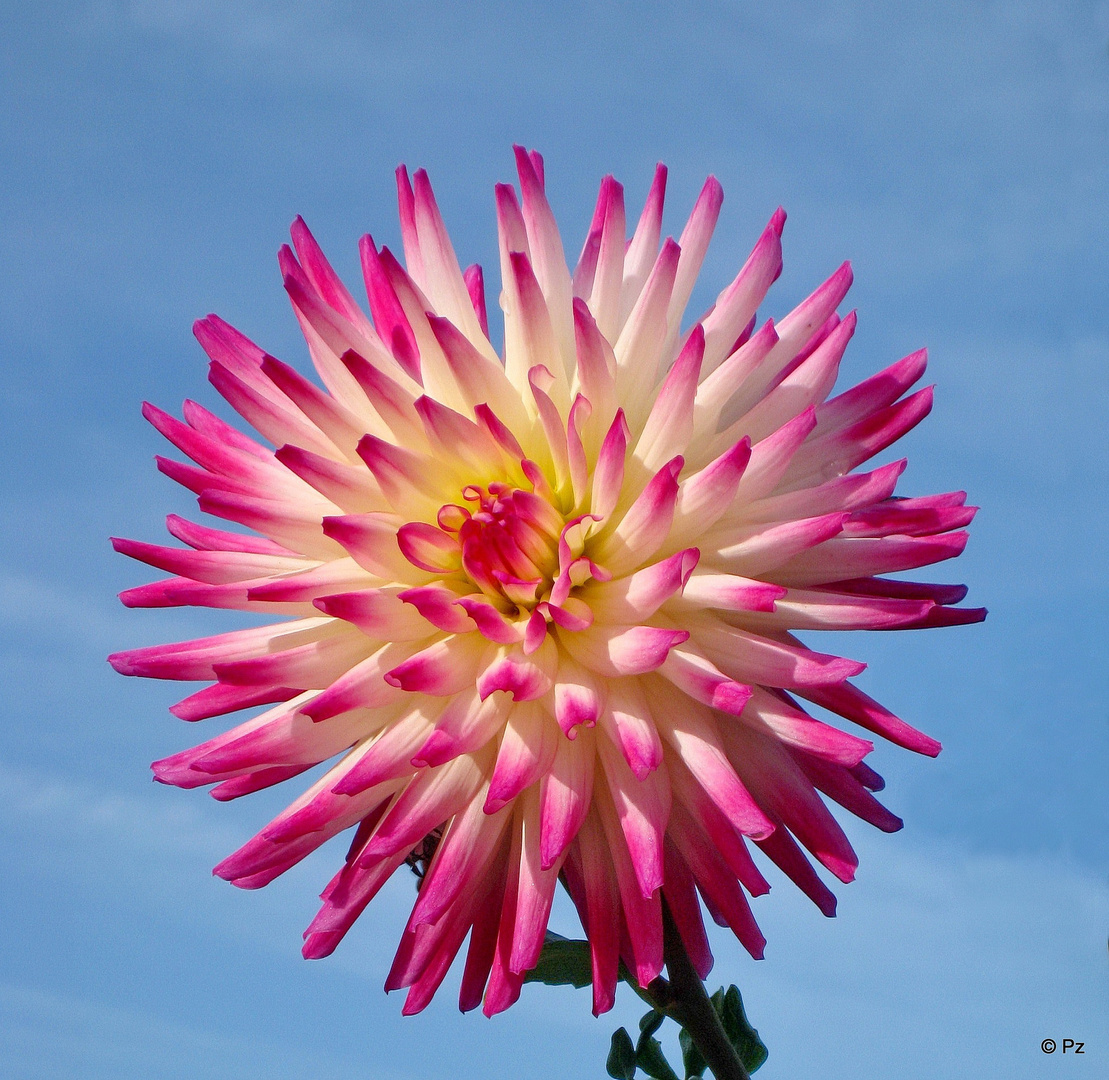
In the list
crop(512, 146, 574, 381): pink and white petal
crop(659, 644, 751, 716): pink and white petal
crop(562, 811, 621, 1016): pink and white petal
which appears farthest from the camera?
crop(512, 146, 574, 381): pink and white petal

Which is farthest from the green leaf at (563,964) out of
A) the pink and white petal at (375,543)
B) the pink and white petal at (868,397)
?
the pink and white petal at (868,397)

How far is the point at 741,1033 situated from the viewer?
3.05m

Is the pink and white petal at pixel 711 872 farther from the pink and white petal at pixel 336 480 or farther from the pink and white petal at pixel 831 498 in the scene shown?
the pink and white petal at pixel 336 480

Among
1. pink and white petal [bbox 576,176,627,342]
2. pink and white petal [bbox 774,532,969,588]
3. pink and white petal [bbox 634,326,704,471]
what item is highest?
pink and white petal [bbox 576,176,627,342]

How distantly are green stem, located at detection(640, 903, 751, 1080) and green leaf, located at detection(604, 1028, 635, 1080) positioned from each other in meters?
0.52

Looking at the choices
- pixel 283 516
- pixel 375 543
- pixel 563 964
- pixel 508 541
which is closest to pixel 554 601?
pixel 508 541

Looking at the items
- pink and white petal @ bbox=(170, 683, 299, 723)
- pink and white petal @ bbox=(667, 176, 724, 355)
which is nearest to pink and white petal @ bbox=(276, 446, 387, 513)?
pink and white petal @ bbox=(170, 683, 299, 723)

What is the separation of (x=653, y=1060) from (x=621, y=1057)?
10 cm

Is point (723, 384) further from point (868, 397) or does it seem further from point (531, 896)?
point (531, 896)

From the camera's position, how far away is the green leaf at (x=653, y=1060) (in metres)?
3.06

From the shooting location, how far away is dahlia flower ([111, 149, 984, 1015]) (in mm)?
2326

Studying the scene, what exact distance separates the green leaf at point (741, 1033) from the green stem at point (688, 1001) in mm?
471

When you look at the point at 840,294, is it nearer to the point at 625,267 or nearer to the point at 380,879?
the point at 625,267

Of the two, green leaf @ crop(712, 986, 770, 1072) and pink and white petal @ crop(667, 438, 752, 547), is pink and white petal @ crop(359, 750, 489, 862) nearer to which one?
pink and white petal @ crop(667, 438, 752, 547)
